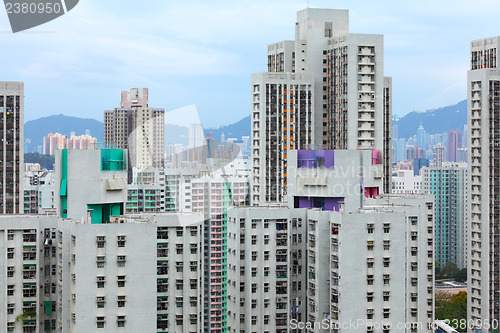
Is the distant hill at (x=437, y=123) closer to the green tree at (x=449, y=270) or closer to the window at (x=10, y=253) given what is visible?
the green tree at (x=449, y=270)

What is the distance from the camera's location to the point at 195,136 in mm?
40312

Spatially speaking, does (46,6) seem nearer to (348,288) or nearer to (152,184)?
(348,288)

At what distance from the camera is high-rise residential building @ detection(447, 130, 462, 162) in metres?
160

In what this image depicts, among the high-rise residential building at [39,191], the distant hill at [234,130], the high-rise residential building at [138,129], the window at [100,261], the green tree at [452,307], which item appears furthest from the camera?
the high-rise residential building at [39,191]

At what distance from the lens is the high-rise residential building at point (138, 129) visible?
43.0m

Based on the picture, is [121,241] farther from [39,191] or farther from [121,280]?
[39,191]

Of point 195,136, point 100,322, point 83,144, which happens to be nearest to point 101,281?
point 100,322

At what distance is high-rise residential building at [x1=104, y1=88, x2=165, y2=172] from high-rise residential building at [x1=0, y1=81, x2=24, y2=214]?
7.46 meters

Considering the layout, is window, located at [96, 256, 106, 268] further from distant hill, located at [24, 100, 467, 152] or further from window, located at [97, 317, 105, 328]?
distant hill, located at [24, 100, 467, 152]

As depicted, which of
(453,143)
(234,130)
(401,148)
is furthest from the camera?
(401,148)

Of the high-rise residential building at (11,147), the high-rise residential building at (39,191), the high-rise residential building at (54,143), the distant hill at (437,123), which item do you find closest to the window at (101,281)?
the high-rise residential building at (54,143)

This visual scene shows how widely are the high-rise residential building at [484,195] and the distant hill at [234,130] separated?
→ 18955mm

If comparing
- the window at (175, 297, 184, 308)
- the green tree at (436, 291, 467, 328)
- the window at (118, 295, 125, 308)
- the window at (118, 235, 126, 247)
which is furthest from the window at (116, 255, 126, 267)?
the green tree at (436, 291, 467, 328)

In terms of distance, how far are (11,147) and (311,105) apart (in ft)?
81.5
